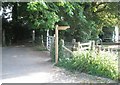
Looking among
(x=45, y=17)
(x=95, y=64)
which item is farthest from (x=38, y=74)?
(x=45, y=17)

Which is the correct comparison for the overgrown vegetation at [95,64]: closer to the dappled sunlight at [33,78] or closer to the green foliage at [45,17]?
the dappled sunlight at [33,78]

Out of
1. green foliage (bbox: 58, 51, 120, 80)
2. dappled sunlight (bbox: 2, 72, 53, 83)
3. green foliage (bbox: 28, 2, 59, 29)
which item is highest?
green foliage (bbox: 28, 2, 59, 29)

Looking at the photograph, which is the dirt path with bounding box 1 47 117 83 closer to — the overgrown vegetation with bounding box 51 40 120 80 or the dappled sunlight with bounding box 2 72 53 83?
the dappled sunlight with bounding box 2 72 53 83

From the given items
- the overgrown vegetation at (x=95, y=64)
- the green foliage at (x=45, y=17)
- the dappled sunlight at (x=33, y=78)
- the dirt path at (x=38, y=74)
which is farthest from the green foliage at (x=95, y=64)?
the green foliage at (x=45, y=17)

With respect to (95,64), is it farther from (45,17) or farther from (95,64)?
(45,17)

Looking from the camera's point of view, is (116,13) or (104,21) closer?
(116,13)

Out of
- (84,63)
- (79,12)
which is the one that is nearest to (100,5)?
(79,12)

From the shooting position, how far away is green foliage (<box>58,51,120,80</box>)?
8.18 metres

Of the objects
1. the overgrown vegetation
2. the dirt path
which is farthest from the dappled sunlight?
the overgrown vegetation

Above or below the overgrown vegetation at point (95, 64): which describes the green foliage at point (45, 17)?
above

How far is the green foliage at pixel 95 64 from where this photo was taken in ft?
26.8

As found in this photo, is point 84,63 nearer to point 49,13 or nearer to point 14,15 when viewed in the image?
point 49,13

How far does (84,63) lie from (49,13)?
3.54 m

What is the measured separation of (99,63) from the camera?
28.0ft
